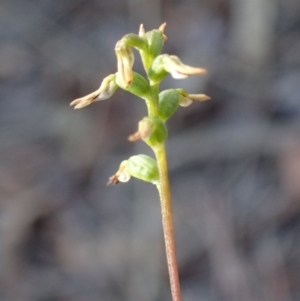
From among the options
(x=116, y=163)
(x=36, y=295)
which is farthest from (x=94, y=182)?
(x=36, y=295)

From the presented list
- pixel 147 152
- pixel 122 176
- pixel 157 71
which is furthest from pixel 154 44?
pixel 147 152

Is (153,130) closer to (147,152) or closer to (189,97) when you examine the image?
(189,97)

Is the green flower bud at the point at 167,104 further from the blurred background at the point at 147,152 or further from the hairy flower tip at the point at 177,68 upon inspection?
the blurred background at the point at 147,152

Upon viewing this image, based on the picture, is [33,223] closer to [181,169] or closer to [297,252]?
[181,169]

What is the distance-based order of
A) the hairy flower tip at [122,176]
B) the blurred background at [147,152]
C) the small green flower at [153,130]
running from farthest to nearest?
the blurred background at [147,152] → the hairy flower tip at [122,176] → the small green flower at [153,130]

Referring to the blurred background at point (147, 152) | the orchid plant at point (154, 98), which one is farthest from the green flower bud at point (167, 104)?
the blurred background at point (147, 152)

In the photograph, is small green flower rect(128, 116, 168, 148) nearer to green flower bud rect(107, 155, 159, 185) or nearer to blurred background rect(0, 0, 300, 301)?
green flower bud rect(107, 155, 159, 185)

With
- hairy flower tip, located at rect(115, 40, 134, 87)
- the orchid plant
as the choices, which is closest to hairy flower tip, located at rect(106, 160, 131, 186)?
the orchid plant
